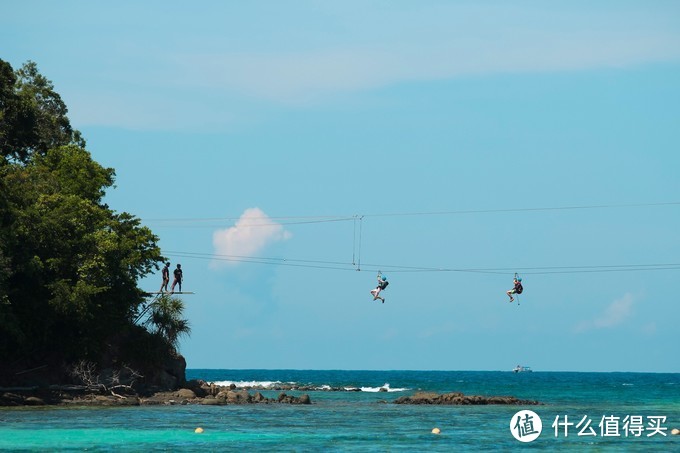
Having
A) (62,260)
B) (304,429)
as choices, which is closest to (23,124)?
(62,260)

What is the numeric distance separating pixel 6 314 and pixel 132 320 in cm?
1239

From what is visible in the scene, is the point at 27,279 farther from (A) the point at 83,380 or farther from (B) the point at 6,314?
(A) the point at 83,380

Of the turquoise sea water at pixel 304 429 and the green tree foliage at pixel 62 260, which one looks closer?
the turquoise sea water at pixel 304 429

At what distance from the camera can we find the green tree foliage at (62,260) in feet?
187

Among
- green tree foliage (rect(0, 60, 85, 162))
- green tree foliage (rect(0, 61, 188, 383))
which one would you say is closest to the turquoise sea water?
green tree foliage (rect(0, 61, 188, 383))

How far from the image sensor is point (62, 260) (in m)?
58.6

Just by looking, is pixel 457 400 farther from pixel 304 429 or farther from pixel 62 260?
pixel 62 260

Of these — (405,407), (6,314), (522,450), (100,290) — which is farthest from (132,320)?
Answer: (522,450)

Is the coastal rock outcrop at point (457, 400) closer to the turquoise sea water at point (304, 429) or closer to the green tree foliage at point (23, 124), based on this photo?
the turquoise sea water at point (304, 429)

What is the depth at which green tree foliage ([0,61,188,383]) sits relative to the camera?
57.1 meters

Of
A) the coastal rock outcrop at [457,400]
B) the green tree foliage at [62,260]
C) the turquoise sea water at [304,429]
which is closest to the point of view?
the turquoise sea water at [304,429]

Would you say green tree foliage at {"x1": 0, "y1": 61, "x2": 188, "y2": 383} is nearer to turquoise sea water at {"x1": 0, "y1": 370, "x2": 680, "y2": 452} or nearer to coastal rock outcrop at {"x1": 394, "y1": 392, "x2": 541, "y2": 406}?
turquoise sea water at {"x1": 0, "y1": 370, "x2": 680, "y2": 452}

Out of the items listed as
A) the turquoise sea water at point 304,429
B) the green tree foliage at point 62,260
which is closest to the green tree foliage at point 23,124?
the green tree foliage at point 62,260

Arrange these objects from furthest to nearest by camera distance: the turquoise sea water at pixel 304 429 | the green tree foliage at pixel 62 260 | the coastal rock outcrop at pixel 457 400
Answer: the coastal rock outcrop at pixel 457 400
the green tree foliage at pixel 62 260
the turquoise sea water at pixel 304 429
